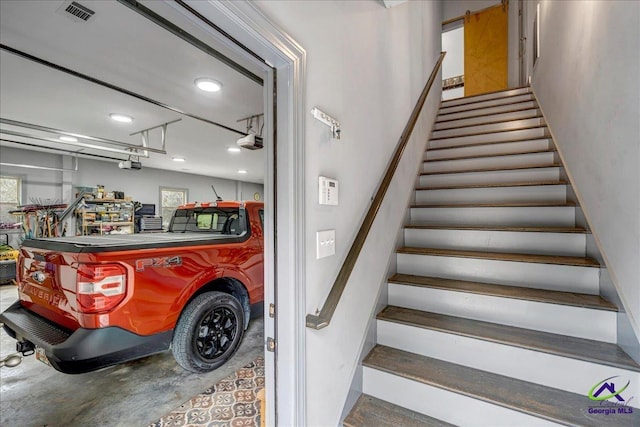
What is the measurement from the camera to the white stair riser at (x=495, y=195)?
2.35 m

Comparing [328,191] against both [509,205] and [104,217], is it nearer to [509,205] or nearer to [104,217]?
[509,205]

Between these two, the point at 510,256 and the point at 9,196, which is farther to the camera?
the point at 9,196

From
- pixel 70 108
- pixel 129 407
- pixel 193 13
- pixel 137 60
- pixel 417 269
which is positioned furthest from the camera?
pixel 70 108

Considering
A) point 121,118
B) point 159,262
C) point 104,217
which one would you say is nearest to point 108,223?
point 104,217

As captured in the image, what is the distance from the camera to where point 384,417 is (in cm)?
145

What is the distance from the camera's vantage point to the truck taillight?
1.77 metres

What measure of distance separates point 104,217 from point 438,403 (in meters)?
7.79

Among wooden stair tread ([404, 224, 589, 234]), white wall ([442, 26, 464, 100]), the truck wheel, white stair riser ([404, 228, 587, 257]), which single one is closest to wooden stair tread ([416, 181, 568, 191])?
wooden stair tread ([404, 224, 589, 234])

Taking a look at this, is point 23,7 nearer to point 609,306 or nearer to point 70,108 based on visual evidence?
point 70,108

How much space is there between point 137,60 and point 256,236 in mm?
1866

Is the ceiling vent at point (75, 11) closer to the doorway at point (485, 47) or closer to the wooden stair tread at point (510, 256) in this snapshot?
the wooden stair tread at point (510, 256)

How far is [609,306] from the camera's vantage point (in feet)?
4.93

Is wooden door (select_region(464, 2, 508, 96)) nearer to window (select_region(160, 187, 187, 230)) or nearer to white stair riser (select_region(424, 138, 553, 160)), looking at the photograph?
white stair riser (select_region(424, 138, 553, 160))

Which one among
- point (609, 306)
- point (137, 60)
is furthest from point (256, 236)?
point (609, 306)
